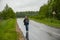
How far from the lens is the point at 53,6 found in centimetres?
7250

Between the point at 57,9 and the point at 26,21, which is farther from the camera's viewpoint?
the point at 57,9

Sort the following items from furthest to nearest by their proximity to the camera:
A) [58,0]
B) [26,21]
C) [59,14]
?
[58,0]
[59,14]
[26,21]

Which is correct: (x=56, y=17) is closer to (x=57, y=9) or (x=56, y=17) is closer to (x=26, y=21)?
(x=57, y=9)

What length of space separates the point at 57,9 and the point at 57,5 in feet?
6.01

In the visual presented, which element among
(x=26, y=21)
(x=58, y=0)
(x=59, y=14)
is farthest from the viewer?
(x=58, y=0)

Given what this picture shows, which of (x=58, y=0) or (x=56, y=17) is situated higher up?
(x=58, y=0)

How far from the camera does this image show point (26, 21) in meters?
24.0

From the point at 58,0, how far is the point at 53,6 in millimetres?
2507

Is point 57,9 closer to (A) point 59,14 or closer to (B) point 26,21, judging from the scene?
(A) point 59,14

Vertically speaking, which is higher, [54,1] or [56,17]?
[54,1]

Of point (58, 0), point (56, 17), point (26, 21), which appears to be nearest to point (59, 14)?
point (56, 17)

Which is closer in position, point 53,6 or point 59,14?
point 59,14

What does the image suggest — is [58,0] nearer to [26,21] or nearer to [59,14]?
[59,14]

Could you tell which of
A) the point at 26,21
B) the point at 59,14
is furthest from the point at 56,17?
the point at 26,21
